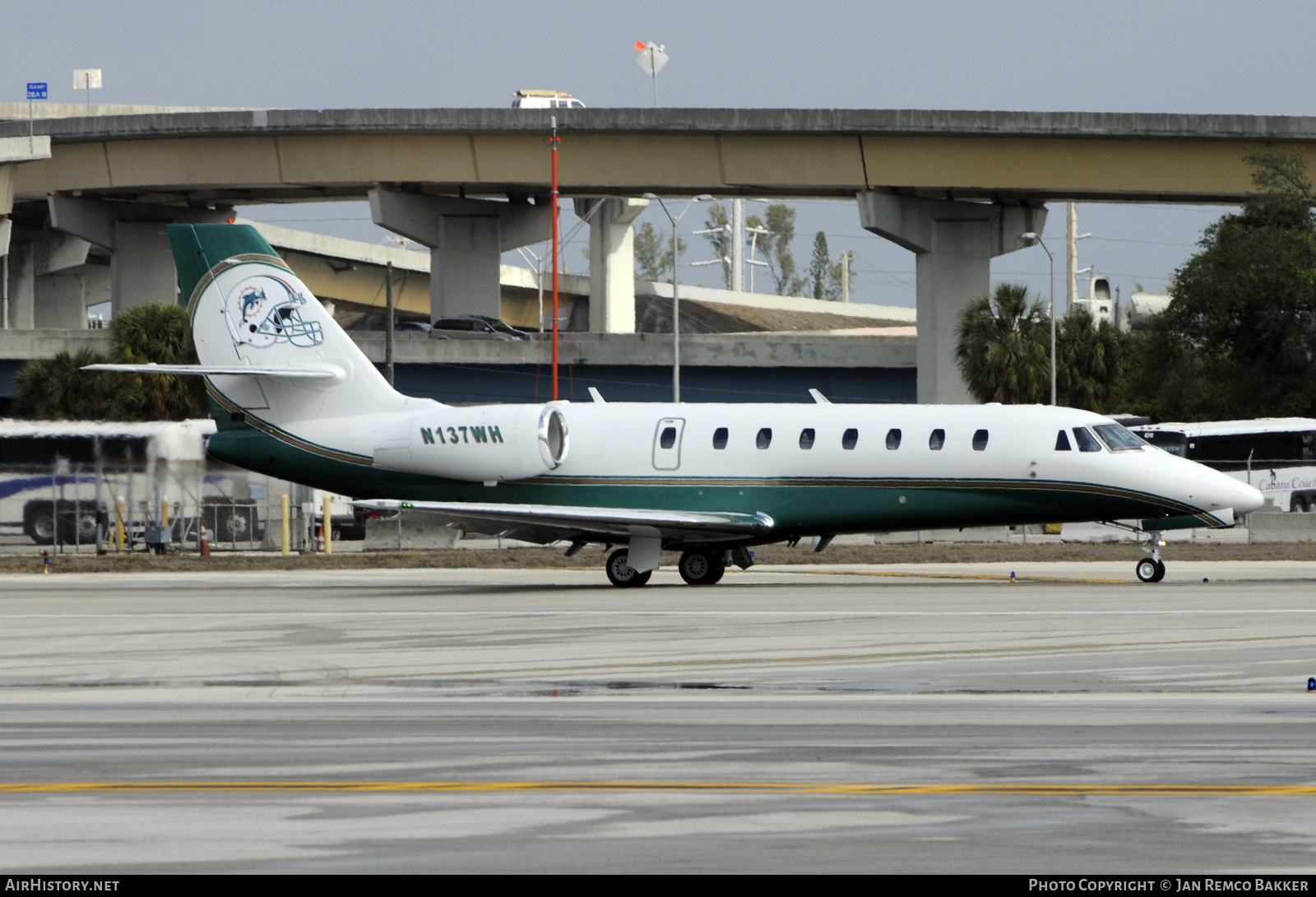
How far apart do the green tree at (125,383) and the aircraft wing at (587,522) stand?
1365 inches

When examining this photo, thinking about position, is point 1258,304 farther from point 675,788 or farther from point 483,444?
point 675,788

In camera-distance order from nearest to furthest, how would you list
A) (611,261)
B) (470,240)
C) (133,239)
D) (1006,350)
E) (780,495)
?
1. (780,495)
2. (1006,350)
3. (470,240)
4. (133,239)
5. (611,261)

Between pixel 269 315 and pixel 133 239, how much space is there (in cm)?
4936

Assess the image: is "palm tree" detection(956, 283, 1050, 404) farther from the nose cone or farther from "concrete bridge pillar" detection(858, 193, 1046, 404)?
the nose cone

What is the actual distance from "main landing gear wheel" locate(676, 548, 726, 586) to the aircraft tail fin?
5756 mm

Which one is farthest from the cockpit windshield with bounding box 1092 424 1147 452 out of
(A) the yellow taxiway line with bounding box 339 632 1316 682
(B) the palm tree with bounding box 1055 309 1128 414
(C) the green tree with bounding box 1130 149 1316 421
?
(B) the palm tree with bounding box 1055 309 1128 414

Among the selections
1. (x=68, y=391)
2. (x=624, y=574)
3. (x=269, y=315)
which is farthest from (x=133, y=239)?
(x=624, y=574)

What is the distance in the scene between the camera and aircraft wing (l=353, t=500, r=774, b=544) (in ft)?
84.9

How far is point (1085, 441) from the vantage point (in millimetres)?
26188

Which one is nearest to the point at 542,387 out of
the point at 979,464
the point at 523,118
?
the point at 523,118

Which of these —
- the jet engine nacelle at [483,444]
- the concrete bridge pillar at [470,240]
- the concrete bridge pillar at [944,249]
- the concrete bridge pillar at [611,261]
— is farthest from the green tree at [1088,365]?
the jet engine nacelle at [483,444]

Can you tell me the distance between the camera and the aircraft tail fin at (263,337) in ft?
94.9

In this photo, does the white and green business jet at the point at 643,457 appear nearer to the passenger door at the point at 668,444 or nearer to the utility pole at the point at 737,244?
the passenger door at the point at 668,444
